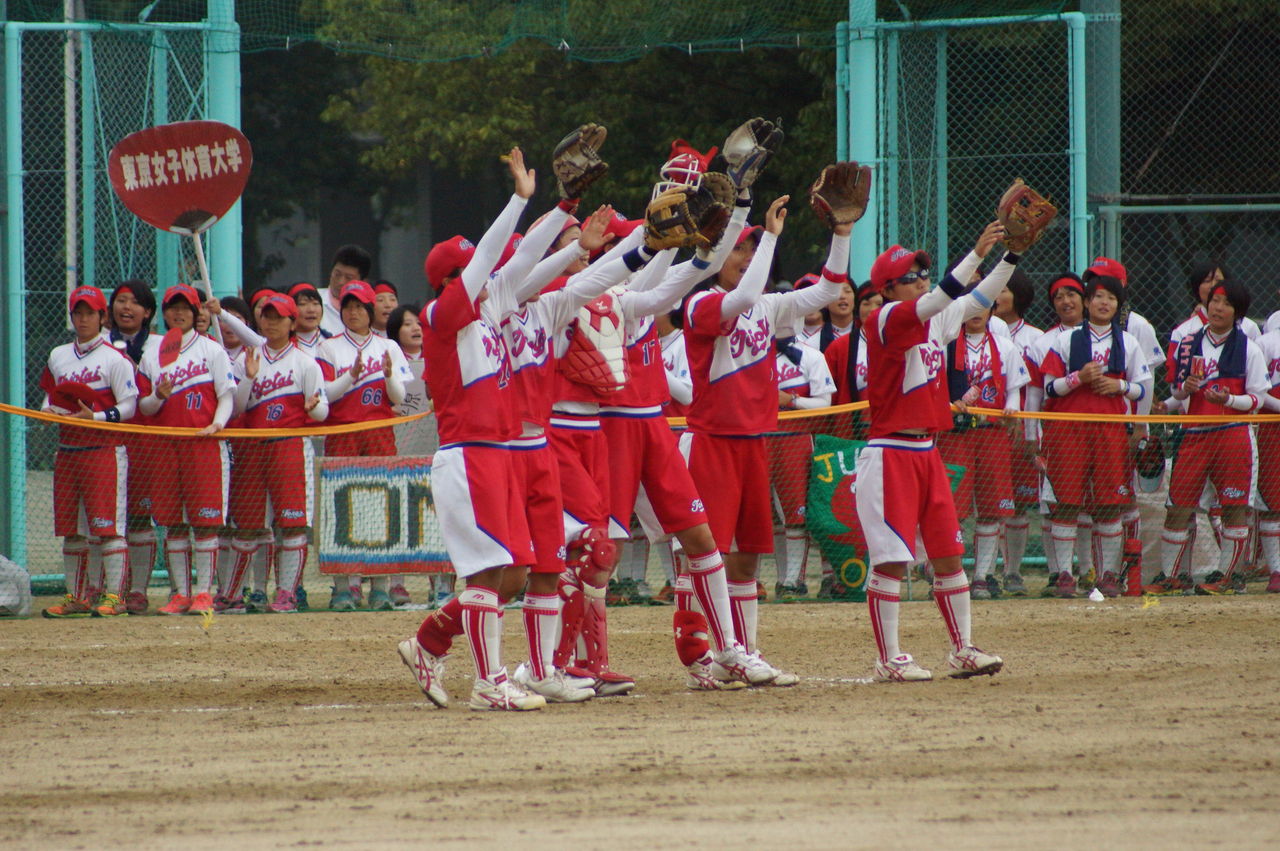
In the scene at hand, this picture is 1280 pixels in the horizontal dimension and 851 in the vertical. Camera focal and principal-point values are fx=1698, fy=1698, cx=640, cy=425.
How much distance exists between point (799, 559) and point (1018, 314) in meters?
2.51

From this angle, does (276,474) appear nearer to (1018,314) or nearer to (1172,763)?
(1018,314)

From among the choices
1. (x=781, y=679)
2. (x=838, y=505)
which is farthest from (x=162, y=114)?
(x=781, y=679)

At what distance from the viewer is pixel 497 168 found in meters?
29.9

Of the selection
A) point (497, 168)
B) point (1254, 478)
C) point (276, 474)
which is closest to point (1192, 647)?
point (1254, 478)

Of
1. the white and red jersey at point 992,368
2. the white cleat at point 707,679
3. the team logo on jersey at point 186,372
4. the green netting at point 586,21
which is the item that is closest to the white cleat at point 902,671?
the white cleat at point 707,679

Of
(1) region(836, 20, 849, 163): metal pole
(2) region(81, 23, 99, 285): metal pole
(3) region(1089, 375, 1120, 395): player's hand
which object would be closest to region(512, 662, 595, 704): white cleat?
(3) region(1089, 375, 1120, 395): player's hand

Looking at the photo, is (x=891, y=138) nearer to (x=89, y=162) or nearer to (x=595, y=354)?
(x=89, y=162)

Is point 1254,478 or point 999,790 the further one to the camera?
point 1254,478

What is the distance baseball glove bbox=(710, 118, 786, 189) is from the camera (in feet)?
26.5

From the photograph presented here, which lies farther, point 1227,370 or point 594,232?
point 1227,370

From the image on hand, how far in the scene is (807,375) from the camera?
1235 centimetres

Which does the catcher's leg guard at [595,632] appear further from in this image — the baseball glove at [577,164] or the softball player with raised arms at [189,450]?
the softball player with raised arms at [189,450]

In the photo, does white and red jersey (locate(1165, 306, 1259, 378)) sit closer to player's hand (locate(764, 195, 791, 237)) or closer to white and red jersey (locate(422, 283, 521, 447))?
player's hand (locate(764, 195, 791, 237))

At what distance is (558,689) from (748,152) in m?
2.69
